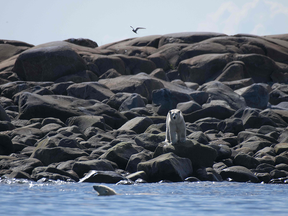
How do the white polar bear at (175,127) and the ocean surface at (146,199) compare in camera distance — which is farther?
the white polar bear at (175,127)

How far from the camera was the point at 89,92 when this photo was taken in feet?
71.7

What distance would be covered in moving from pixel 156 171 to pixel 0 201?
14.0ft

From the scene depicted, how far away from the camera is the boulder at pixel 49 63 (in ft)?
92.4

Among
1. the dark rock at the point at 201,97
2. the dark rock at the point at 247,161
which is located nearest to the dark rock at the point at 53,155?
the dark rock at the point at 247,161

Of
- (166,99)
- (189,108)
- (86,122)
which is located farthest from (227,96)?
(86,122)

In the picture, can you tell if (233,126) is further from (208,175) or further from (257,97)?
(257,97)

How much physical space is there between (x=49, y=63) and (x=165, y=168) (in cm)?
2036

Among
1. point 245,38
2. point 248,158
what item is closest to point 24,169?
point 248,158

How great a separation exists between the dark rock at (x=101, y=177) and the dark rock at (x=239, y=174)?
299 centimetres

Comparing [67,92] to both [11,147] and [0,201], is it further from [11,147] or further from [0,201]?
[0,201]

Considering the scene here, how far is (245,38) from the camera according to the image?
37906mm

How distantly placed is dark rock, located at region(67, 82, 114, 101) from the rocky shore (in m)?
0.06

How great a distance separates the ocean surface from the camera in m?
5.85

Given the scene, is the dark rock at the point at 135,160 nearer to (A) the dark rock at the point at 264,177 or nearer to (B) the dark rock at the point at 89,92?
(A) the dark rock at the point at 264,177
